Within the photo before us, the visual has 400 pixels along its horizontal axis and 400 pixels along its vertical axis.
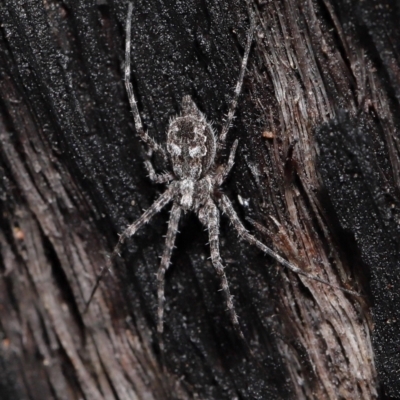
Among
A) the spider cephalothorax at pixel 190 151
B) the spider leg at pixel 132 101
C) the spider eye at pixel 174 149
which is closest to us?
the spider leg at pixel 132 101

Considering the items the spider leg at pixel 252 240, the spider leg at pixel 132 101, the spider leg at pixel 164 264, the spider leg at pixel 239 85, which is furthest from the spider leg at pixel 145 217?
the spider leg at pixel 239 85

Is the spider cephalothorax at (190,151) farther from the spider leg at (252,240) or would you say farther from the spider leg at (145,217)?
the spider leg at (252,240)

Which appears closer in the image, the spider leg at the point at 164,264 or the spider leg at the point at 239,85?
the spider leg at the point at 239,85

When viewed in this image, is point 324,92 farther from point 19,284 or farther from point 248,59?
point 19,284

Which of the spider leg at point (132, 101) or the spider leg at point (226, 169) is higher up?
the spider leg at point (132, 101)

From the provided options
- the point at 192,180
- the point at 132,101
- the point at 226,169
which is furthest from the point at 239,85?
the point at 192,180

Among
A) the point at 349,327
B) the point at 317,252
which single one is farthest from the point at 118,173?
the point at 349,327
